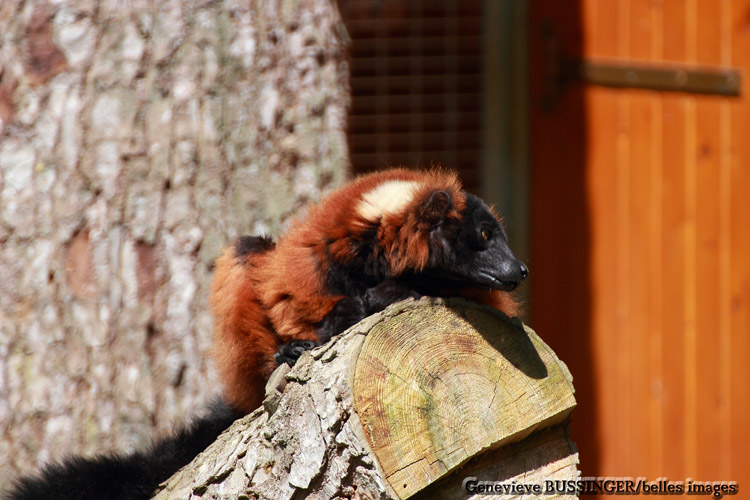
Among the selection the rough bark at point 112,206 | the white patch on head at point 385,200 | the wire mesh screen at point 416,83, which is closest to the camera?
the white patch on head at point 385,200

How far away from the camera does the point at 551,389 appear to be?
8.18ft

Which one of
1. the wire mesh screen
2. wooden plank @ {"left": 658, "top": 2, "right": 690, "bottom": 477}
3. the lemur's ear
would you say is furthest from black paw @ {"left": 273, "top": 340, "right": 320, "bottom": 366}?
wooden plank @ {"left": 658, "top": 2, "right": 690, "bottom": 477}

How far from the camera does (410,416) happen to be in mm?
2309

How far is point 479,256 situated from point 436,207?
0.77 ft

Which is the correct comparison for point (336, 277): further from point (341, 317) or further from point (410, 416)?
point (410, 416)

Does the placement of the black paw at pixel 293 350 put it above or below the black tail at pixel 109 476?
above

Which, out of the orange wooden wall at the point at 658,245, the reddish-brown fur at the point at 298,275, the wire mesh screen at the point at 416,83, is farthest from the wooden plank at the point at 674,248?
the reddish-brown fur at the point at 298,275

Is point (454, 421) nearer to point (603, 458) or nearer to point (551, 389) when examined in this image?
point (551, 389)

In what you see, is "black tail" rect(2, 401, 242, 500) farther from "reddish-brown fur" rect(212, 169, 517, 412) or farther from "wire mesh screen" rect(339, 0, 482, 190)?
"wire mesh screen" rect(339, 0, 482, 190)

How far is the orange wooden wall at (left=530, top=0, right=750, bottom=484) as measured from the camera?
19.2ft

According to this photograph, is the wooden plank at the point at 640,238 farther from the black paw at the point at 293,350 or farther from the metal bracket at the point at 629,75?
the black paw at the point at 293,350

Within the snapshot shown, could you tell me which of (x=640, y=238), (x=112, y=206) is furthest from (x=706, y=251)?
(x=112, y=206)

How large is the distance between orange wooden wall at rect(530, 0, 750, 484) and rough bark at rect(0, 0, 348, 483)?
2946mm

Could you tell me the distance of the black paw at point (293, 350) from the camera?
3.07 m
